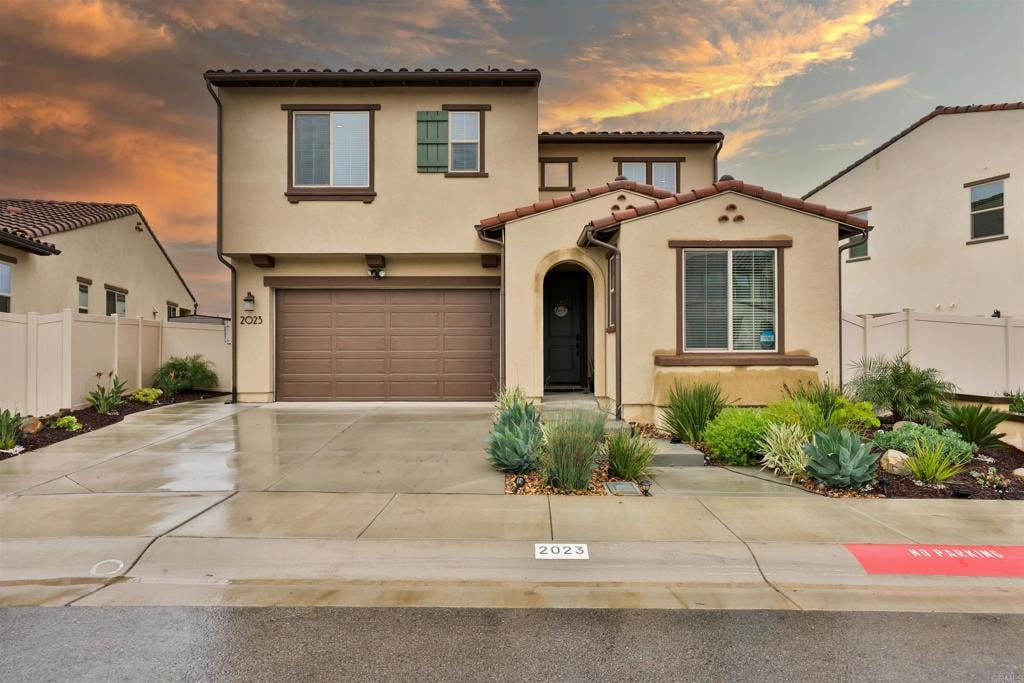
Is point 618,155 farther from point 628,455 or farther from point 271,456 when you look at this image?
point 271,456

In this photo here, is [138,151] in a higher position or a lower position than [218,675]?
higher

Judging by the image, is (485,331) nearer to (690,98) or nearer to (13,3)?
(690,98)

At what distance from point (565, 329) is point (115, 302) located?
1440cm

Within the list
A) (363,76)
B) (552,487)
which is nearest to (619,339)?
(552,487)

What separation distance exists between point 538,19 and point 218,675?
1605cm

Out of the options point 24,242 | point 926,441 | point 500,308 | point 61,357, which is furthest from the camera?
point 500,308

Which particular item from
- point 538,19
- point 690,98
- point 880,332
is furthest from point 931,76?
point 538,19

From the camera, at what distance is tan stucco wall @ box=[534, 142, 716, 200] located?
16141mm

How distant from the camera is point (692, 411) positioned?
911 cm

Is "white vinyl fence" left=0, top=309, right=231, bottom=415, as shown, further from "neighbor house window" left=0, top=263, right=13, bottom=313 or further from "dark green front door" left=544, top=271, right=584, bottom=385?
"dark green front door" left=544, top=271, right=584, bottom=385

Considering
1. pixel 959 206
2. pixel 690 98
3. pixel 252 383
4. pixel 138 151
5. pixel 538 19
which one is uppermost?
pixel 538 19

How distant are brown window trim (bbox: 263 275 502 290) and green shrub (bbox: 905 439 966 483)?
8979 millimetres

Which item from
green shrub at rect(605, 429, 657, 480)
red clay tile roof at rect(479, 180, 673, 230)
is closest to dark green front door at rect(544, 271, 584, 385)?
red clay tile roof at rect(479, 180, 673, 230)

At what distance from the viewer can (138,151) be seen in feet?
52.6
